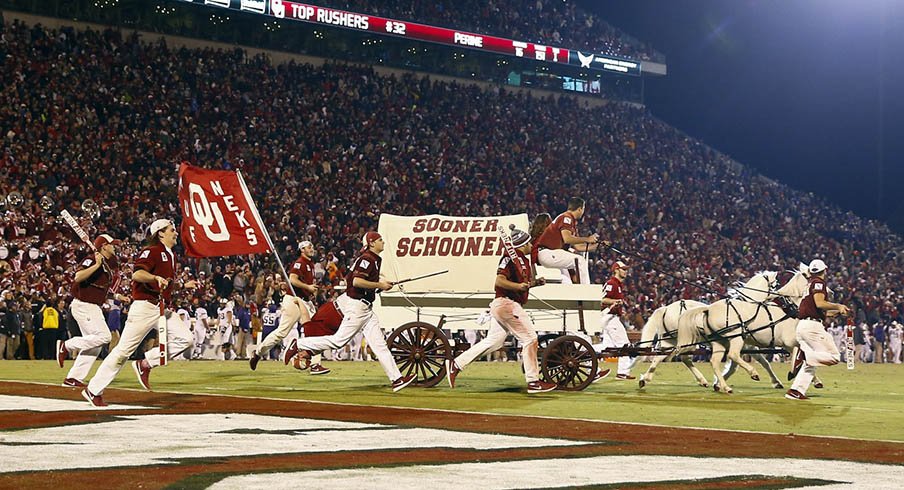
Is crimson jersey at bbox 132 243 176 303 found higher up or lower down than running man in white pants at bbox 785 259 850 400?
higher up

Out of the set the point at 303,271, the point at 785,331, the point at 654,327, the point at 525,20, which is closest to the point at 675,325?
the point at 654,327

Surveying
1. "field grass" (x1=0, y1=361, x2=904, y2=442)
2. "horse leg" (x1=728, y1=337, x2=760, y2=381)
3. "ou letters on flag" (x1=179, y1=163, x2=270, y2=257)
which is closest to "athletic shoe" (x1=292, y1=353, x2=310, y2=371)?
"field grass" (x1=0, y1=361, x2=904, y2=442)

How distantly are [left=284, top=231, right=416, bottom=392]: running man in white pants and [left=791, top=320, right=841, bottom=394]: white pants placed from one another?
4.99 m

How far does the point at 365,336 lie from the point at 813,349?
564 cm

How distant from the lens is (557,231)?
18.0m

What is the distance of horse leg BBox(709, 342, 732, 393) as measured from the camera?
17172 mm

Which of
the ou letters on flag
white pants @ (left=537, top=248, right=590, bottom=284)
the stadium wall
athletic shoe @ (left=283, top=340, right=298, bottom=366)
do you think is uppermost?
the stadium wall

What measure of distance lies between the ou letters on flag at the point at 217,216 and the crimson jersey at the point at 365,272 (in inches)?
218

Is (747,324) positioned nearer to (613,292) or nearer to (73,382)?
(613,292)

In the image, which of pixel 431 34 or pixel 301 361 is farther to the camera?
pixel 431 34

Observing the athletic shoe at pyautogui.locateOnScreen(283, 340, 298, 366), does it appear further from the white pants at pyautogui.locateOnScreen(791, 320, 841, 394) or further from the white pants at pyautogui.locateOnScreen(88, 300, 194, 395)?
the white pants at pyautogui.locateOnScreen(791, 320, 841, 394)

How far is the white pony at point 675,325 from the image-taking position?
722 inches

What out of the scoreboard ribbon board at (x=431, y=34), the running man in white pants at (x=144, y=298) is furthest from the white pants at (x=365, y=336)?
the scoreboard ribbon board at (x=431, y=34)

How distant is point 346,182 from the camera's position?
39312 mm
